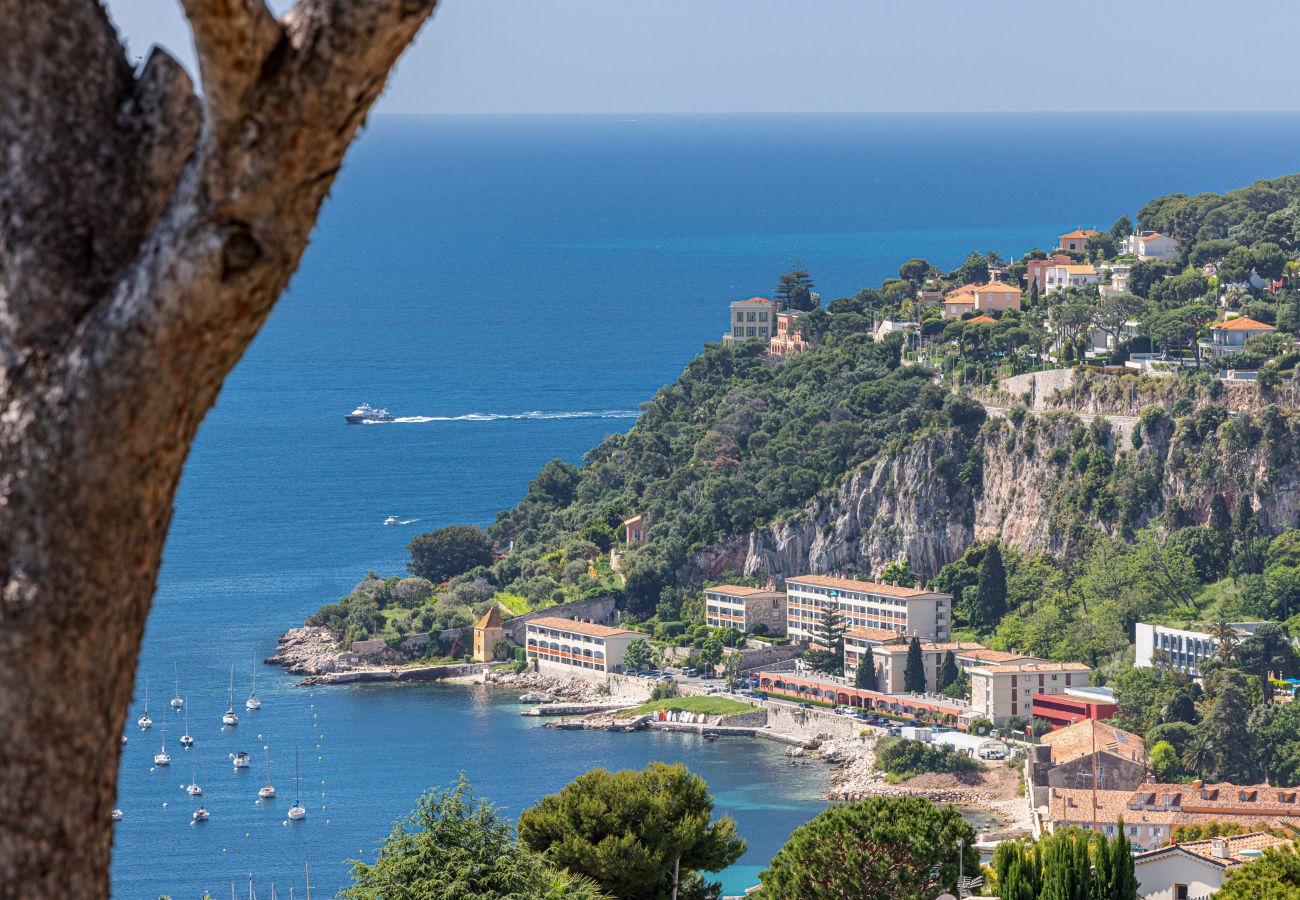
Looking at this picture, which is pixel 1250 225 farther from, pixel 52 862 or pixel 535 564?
pixel 52 862

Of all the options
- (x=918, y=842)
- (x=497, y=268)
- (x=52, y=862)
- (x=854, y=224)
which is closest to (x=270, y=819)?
(x=918, y=842)

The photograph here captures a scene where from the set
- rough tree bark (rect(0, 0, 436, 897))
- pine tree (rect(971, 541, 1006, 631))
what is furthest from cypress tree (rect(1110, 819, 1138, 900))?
pine tree (rect(971, 541, 1006, 631))

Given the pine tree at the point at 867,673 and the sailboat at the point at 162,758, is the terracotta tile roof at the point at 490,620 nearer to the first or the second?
the sailboat at the point at 162,758

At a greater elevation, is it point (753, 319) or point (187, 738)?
point (753, 319)

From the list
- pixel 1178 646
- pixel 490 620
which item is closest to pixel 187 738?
pixel 490 620

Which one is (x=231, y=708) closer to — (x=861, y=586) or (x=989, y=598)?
(x=861, y=586)

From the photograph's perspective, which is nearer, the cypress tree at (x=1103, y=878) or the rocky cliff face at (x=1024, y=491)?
the cypress tree at (x=1103, y=878)

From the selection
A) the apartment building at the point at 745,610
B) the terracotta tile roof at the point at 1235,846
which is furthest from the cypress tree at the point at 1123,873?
the apartment building at the point at 745,610
